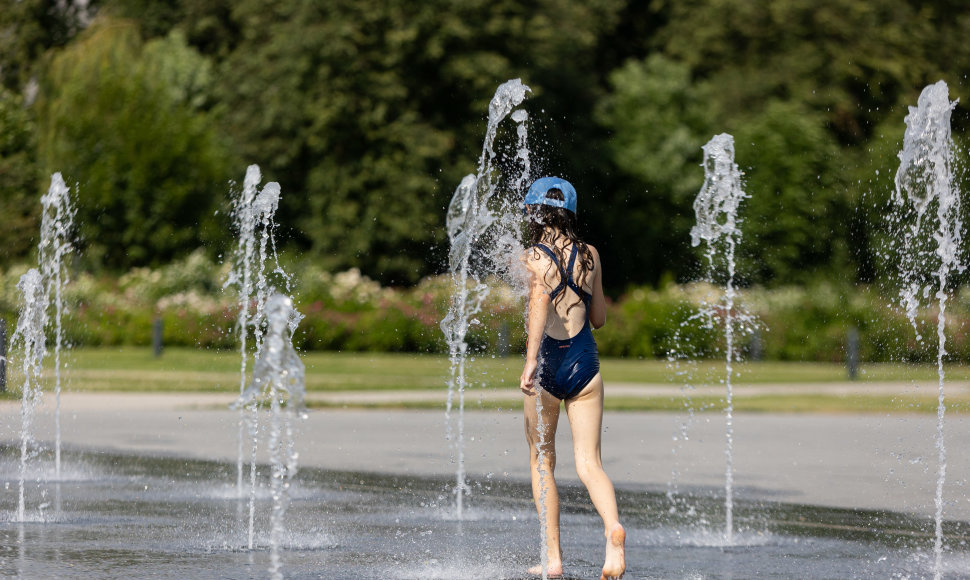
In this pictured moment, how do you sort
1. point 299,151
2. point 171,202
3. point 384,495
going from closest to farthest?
point 384,495 < point 171,202 < point 299,151

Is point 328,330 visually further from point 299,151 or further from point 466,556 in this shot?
point 466,556

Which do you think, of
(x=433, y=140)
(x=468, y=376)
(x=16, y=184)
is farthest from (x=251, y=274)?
(x=468, y=376)

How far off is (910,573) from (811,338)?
26.3 metres

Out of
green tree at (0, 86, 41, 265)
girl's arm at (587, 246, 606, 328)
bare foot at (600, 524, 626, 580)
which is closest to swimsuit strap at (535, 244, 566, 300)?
girl's arm at (587, 246, 606, 328)

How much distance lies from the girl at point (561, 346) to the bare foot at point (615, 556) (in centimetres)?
→ 16

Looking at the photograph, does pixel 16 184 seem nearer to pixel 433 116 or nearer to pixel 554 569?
pixel 433 116

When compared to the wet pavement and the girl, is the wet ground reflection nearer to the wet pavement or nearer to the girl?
the wet pavement

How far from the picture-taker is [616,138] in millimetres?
52531

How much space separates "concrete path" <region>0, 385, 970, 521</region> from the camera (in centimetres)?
1074

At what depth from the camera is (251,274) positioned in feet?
113

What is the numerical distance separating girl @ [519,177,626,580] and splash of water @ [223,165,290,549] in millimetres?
1945

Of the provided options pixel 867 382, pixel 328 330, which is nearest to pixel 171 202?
pixel 328 330

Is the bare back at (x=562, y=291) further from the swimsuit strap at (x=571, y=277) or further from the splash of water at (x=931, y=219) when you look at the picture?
the splash of water at (x=931, y=219)

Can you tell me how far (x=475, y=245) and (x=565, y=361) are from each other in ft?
68.3
